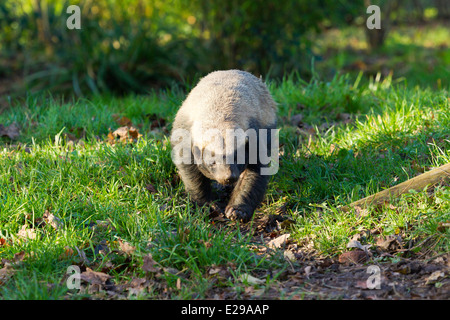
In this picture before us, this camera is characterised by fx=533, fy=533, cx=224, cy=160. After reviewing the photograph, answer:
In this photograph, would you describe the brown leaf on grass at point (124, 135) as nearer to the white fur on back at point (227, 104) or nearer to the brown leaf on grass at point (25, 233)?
the white fur on back at point (227, 104)

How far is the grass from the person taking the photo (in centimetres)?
362

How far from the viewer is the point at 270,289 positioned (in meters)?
3.42

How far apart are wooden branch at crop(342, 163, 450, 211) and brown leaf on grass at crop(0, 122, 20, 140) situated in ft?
11.8

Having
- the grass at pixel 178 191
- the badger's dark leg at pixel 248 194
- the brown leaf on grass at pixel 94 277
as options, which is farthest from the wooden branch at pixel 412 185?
the brown leaf on grass at pixel 94 277

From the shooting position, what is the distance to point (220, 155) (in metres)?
3.93

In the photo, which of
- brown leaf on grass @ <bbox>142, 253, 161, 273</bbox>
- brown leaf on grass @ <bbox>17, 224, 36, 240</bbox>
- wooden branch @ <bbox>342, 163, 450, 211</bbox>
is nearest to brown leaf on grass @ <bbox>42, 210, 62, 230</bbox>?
brown leaf on grass @ <bbox>17, 224, 36, 240</bbox>

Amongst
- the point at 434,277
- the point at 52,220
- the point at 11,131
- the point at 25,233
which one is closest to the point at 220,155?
the point at 52,220

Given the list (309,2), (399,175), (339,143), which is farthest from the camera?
(309,2)

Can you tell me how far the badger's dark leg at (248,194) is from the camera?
4398mm

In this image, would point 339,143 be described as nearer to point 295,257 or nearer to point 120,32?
point 295,257

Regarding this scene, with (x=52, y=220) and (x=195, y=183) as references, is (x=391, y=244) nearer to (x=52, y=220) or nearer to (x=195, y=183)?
(x=195, y=183)

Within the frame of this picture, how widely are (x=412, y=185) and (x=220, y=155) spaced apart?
61.5 inches

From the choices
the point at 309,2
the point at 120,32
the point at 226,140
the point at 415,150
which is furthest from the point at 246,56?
the point at 226,140
